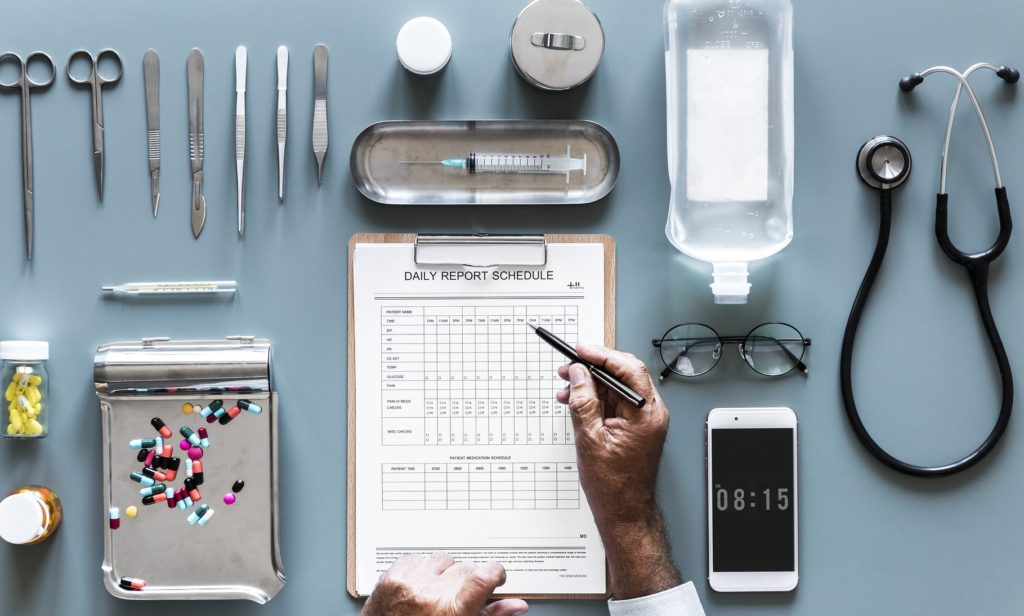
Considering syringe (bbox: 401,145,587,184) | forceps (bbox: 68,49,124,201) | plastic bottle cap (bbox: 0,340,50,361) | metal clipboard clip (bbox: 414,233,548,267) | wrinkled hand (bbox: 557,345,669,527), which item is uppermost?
forceps (bbox: 68,49,124,201)

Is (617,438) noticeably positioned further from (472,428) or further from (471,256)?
(471,256)

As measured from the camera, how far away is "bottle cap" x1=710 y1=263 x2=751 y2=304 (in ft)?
3.26

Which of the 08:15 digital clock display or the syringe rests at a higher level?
the syringe

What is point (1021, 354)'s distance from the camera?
42.1 inches

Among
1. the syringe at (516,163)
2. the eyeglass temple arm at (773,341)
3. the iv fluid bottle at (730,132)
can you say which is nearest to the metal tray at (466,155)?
the syringe at (516,163)

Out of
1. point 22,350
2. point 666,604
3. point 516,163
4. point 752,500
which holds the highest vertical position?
point 516,163

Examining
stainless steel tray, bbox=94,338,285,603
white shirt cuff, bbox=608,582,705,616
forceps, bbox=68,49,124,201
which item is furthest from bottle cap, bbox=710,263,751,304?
forceps, bbox=68,49,124,201

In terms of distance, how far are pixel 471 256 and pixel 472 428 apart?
0.24 metres

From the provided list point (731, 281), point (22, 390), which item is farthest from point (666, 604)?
point (22, 390)

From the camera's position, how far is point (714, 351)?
1.05 m

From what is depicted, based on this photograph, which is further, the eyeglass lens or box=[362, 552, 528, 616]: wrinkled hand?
the eyeglass lens

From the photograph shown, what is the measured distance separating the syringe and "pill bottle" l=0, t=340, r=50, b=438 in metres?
0.56

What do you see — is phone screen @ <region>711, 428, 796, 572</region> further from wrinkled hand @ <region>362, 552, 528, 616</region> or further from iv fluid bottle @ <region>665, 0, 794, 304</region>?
wrinkled hand @ <region>362, 552, 528, 616</region>

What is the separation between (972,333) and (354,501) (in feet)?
2.91
